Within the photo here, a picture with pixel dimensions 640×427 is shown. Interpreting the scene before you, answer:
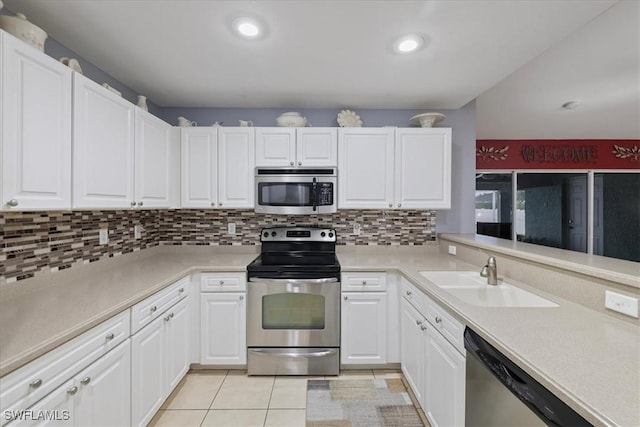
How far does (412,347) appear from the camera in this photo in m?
1.91

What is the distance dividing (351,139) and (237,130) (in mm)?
1046

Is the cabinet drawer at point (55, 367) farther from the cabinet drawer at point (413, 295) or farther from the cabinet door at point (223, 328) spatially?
the cabinet drawer at point (413, 295)

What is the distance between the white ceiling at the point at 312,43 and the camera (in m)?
1.39

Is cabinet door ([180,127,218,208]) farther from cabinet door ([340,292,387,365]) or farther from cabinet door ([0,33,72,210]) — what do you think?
cabinet door ([340,292,387,365])

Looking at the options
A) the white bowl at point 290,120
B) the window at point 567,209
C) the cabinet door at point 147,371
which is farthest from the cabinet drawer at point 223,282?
the window at point 567,209

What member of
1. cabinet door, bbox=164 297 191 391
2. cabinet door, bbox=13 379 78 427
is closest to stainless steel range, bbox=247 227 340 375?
cabinet door, bbox=164 297 191 391

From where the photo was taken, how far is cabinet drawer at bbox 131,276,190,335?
147 centimetres

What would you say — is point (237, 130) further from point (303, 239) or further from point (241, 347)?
point (241, 347)

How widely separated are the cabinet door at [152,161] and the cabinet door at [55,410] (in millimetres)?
1210

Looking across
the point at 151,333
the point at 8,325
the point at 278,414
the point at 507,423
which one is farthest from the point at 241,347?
the point at 507,423

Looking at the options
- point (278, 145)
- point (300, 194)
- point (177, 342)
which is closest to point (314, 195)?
point (300, 194)

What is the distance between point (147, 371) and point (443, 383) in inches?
65.3

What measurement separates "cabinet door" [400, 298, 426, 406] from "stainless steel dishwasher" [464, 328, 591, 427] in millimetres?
560

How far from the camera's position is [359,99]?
2553 mm
